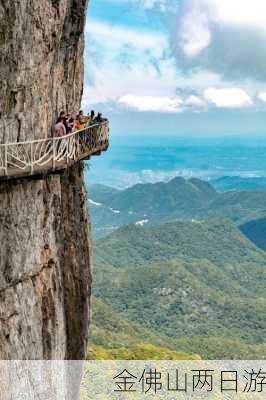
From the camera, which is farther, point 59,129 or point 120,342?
point 120,342

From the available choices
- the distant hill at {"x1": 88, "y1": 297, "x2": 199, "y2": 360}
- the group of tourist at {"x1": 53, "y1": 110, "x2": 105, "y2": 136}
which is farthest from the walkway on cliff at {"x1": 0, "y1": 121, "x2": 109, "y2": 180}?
the distant hill at {"x1": 88, "y1": 297, "x2": 199, "y2": 360}

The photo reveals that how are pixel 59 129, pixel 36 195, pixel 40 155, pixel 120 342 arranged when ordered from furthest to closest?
pixel 120 342, pixel 59 129, pixel 36 195, pixel 40 155

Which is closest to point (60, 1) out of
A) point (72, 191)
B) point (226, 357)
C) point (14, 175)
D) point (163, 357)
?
point (14, 175)

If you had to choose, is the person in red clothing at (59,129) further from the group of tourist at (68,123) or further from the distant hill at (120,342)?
the distant hill at (120,342)

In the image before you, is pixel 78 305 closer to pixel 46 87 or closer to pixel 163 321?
pixel 46 87

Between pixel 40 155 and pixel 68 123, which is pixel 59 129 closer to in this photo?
pixel 68 123

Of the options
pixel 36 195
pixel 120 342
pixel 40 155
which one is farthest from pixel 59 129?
pixel 120 342

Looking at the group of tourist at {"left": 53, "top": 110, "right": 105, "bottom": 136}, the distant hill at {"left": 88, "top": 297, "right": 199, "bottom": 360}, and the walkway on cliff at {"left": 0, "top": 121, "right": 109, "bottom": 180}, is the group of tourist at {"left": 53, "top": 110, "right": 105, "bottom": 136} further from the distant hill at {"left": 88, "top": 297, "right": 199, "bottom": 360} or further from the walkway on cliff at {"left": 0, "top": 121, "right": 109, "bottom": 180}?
the distant hill at {"left": 88, "top": 297, "right": 199, "bottom": 360}
